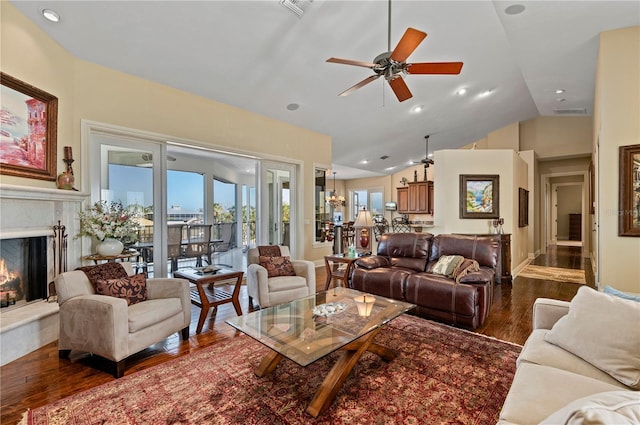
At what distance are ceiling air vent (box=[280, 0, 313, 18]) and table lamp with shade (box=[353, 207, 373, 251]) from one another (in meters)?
3.03

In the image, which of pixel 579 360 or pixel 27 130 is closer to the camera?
pixel 579 360

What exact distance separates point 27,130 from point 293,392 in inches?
133

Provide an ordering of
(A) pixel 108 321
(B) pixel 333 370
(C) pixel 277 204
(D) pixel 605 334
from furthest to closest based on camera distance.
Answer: (C) pixel 277 204 < (A) pixel 108 321 < (B) pixel 333 370 < (D) pixel 605 334

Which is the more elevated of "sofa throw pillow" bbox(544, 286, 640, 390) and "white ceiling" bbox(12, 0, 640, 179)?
"white ceiling" bbox(12, 0, 640, 179)

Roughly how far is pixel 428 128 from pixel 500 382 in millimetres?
6358

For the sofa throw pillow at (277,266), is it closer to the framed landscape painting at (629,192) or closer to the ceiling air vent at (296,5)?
the ceiling air vent at (296,5)

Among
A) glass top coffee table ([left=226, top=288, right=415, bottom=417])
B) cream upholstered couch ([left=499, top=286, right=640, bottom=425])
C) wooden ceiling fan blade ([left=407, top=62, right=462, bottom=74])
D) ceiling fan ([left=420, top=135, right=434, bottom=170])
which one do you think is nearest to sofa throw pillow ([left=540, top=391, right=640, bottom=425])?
cream upholstered couch ([left=499, top=286, right=640, bottom=425])

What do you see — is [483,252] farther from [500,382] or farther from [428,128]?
[428,128]

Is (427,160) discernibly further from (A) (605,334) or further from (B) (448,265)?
(A) (605,334)

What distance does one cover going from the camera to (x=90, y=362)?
257cm

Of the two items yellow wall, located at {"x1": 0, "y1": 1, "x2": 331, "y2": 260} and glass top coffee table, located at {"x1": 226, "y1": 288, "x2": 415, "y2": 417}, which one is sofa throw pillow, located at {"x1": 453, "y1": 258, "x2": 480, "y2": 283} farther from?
yellow wall, located at {"x1": 0, "y1": 1, "x2": 331, "y2": 260}

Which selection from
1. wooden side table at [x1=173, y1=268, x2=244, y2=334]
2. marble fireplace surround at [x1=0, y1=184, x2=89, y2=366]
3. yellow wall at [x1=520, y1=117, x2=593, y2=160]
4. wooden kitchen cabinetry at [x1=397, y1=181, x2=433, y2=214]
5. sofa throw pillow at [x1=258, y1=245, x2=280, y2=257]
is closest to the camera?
marble fireplace surround at [x1=0, y1=184, x2=89, y2=366]

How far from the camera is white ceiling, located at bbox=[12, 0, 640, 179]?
3174 millimetres

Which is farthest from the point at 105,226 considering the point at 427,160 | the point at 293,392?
the point at 427,160
